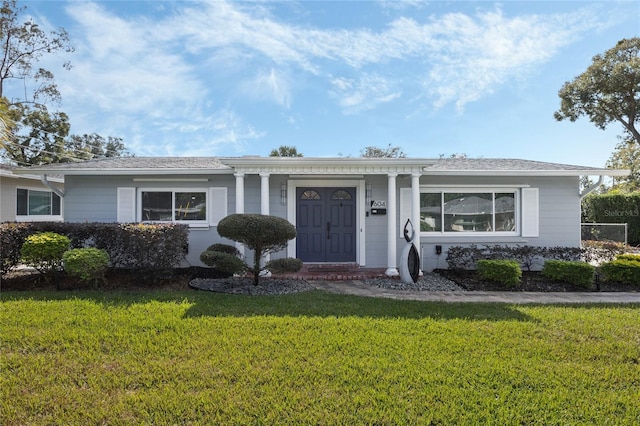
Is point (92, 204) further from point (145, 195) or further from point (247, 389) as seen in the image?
point (247, 389)

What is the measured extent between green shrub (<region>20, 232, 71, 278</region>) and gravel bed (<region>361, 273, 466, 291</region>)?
20.6 ft

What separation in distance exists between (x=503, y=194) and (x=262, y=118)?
12640 millimetres

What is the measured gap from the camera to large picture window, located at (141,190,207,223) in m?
8.92

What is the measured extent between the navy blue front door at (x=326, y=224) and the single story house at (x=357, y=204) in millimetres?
27

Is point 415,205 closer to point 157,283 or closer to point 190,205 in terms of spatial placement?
point 190,205

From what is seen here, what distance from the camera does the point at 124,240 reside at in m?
6.90

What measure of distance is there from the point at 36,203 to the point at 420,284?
1502cm

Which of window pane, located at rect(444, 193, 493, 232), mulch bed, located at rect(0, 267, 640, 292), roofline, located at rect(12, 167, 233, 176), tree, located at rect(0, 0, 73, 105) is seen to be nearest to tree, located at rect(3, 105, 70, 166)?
tree, located at rect(0, 0, 73, 105)

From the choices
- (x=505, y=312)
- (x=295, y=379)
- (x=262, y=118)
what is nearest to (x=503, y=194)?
(x=505, y=312)

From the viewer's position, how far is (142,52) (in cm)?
1012

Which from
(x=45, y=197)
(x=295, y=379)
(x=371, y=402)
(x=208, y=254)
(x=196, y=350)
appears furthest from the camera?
(x=45, y=197)

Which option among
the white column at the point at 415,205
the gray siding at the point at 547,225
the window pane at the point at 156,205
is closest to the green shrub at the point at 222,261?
the window pane at the point at 156,205

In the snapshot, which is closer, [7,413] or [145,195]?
[7,413]

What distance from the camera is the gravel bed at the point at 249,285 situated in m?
6.42
